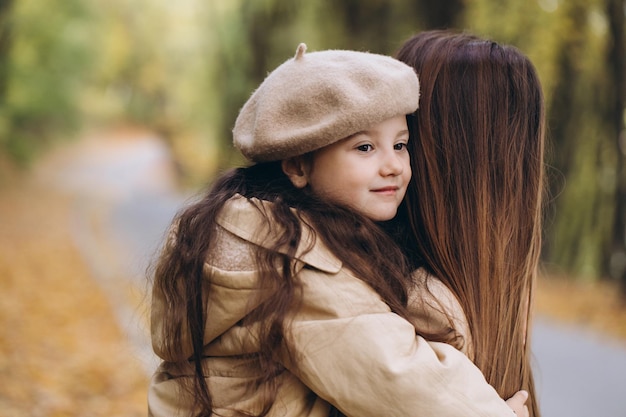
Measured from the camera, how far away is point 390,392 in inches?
57.6

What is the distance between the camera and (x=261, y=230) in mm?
1584

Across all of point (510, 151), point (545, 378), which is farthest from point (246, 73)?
→ point (510, 151)

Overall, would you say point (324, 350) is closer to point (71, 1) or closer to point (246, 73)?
point (246, 73)

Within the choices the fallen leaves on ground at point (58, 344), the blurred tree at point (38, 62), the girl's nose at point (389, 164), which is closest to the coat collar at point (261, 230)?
the girl's nose at point (389, 164)

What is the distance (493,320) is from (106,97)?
4199cm

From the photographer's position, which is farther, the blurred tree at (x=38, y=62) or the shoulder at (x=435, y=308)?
the blurred tree at (x=38, y=62)

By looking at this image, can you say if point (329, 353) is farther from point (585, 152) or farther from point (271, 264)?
point (585, 152)

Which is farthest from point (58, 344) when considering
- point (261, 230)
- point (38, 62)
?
point (38, 62)

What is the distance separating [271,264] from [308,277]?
77 millimetres

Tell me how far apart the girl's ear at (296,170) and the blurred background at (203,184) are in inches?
18.5

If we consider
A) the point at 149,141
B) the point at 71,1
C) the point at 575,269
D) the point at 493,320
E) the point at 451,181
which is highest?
the point at 451,181

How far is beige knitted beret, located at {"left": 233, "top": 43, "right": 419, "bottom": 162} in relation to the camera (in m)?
1.61

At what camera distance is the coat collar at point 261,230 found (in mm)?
1554

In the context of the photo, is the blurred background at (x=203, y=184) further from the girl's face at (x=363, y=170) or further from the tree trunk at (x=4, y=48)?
the girl's face at (x=363, y=170)
